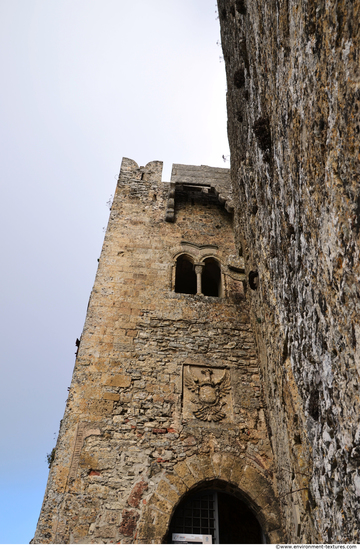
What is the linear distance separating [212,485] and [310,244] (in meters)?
4.01

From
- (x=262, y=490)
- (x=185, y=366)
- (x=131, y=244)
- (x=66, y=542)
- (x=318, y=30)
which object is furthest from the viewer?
(x=131, y=244)

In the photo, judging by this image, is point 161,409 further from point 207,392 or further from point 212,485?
point 212,485

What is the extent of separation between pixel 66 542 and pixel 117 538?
24.2 inches

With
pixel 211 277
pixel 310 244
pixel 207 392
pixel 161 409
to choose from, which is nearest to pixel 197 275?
pixel 211 277

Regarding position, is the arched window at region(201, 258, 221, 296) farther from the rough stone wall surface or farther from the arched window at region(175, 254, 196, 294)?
the rough stone wall surface

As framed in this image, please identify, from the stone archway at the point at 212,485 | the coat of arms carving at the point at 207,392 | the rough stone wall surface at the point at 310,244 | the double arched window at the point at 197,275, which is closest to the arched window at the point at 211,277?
the double arched window at the point at 197,275

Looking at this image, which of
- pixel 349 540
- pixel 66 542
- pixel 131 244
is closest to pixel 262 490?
pixel 66 542

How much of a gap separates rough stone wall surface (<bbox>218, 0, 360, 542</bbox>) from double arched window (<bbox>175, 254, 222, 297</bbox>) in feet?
8.79

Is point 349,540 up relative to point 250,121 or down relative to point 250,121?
down

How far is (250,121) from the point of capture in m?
6.19

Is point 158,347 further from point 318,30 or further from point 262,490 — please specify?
point 318,30

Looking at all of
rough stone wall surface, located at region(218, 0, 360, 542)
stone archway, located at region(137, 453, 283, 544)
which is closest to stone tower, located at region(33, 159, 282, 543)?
stone archway, located at region(137, 453, 283, 544)

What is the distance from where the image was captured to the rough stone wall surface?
2689 mm

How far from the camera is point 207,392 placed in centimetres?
652
